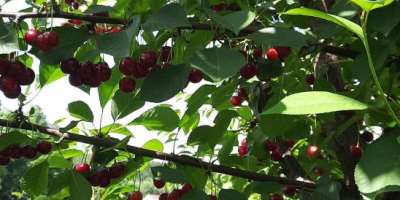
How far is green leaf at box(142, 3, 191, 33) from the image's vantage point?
2.79 ft

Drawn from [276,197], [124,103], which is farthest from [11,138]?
[276,197]

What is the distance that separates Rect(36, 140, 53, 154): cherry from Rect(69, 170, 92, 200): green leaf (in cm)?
8

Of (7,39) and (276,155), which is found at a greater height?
(7,39)

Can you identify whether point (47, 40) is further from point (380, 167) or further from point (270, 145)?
point (270, 145)

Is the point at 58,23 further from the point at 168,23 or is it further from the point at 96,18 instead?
the point at 168,23

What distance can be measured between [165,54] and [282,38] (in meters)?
0.33

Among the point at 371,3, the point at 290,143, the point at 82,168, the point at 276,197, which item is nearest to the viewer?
the point at 371,3

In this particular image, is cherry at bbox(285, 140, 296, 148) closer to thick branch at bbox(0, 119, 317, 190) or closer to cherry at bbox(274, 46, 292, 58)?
thick branch at bbox(0, 119, 317, 190)

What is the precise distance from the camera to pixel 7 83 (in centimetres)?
109

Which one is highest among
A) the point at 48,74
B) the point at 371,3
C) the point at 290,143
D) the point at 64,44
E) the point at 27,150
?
the point at 371,3

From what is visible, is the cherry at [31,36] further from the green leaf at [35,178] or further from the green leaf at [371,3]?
the green leaf at [371,3]

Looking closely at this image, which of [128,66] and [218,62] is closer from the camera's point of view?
[218,62]

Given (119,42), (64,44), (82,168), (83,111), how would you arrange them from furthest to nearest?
1. (83,111)
2. (82,168)
3. (64,44)
4. (119,42)

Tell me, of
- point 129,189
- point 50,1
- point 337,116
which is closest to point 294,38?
point 50,1
